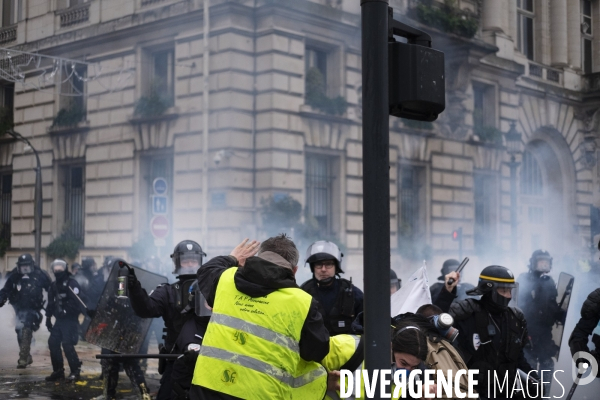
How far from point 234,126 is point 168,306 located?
11503mm

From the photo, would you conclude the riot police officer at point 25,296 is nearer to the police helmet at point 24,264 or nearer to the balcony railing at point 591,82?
the police helmet at point 24,264

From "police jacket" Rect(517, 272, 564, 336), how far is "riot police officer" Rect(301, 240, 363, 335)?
3.99 meters

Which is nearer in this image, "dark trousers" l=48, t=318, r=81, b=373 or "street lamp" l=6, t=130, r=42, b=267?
"dark trousers" l=48, t=318, r=81, b=373

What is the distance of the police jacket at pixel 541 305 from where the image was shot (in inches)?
402

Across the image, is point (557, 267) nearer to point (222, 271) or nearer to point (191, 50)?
point (191, 50)

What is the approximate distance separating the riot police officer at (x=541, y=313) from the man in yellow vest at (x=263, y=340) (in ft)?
21.2

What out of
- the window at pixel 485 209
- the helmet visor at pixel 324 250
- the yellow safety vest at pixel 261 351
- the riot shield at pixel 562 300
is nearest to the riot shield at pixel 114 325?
the helmet visor at pixel 324 250

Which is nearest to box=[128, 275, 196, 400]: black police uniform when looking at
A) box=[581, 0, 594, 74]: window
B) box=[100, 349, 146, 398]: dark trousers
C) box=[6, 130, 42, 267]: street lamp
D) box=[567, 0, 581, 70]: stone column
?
box=[100, 349, 146, 398]: dark trousers

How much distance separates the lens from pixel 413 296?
5539mm

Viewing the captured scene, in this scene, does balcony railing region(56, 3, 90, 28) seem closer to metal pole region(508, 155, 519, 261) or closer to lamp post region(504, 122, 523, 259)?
lamp post region(504, 122, 523, 259)

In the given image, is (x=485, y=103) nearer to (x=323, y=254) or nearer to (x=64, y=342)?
(x=64, y=342)

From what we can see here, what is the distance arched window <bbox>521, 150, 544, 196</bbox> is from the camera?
91.5 ft

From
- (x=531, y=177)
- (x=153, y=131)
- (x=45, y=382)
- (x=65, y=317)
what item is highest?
(x=153, y=131)

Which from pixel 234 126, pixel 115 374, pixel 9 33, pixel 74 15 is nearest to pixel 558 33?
pixel 234 126
